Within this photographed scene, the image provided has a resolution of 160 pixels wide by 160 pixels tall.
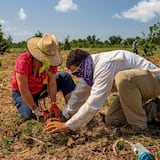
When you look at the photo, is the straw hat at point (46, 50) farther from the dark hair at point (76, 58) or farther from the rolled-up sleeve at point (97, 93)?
the rolled-up sleeve at point (97, 93)

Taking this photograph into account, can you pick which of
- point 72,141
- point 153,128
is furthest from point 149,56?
point 72,141

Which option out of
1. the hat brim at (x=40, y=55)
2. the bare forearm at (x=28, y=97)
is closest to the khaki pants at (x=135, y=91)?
the hat brim at (x=40, y=55)

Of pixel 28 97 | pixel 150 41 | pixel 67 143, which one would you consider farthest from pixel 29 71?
pixel 150 41

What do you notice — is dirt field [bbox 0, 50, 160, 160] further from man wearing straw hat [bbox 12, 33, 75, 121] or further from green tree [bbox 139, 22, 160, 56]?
green tree [bbox 139, 22, 160, 56]

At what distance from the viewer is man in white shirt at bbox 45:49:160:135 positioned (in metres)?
2.86

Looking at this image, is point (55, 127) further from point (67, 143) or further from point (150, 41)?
point (150, 41)

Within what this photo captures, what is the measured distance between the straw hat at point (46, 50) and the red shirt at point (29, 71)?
0.12 m

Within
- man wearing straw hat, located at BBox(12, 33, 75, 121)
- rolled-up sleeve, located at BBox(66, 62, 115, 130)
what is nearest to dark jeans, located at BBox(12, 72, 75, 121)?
man wearing straw hat, located at BBox(12, 33, 75, 121)

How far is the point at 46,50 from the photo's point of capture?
10.2ft

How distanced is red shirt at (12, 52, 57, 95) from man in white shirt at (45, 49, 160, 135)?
446 mm

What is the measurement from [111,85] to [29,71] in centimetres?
86

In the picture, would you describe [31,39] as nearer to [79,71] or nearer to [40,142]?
[79,71]

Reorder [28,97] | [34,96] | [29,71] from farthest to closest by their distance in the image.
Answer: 1. [34,96]
2. [29,71]
3. [28,97]

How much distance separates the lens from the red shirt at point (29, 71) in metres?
3.23
